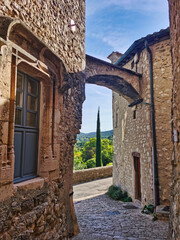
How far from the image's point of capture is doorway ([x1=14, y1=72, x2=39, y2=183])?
2.58 metres

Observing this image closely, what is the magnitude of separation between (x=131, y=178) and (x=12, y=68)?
7128mm

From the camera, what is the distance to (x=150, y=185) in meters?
6.22

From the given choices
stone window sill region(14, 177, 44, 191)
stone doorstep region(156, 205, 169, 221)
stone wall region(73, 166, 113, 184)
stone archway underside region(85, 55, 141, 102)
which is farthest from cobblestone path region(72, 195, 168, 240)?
stone wall region(73, 166, 113, 184)

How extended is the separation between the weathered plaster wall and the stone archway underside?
1.07m

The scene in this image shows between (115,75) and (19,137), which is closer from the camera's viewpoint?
(19,137)

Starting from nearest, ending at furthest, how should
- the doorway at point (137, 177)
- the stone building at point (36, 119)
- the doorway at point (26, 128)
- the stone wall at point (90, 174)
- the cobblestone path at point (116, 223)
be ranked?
the stone building at point (36, 119) → the doorway at point (26, 128) → the cobblestone path at point (116, 223) → the doorway at point (137, 177) → the stone wall at point (90, 174)

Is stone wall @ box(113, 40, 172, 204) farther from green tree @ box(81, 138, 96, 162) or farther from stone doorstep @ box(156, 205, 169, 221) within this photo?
green tree @ box(81, 138, 96, 162)

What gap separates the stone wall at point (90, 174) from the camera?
12117 mm

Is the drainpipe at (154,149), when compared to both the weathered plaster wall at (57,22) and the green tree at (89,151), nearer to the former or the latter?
the weathered plaster wall at (57,22)

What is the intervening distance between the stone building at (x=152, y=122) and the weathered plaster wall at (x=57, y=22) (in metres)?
3.01

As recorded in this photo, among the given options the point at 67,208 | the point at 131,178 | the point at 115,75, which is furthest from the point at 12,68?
the point at 131,178

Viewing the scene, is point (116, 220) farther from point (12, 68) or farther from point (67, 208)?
point (12, 68)

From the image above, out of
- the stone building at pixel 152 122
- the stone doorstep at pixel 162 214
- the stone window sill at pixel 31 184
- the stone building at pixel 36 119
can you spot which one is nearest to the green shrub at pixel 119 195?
the stone building at pixel 152 122

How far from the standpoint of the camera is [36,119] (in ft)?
9.87
